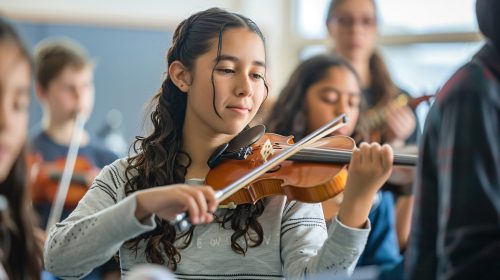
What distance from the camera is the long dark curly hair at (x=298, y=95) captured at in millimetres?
2301

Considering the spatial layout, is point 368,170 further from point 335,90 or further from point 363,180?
point 335,90

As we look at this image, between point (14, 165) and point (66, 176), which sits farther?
point (66, 176)

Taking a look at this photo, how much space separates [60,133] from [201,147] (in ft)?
5.56

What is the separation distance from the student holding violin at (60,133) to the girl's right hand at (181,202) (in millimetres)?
1713

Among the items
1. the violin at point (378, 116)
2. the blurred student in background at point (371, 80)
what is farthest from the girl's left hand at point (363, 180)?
the violin at point (378, 116)

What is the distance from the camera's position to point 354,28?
2.87m

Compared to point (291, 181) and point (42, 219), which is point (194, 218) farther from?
point (42, 219)

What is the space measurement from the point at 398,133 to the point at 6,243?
5.67 feet

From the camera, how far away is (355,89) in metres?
2.22

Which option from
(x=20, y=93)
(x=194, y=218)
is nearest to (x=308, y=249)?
(x=194, y=218)

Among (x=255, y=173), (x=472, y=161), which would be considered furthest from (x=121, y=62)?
(x=472, y=161)

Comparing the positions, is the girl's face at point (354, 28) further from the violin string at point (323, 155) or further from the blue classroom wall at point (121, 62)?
the blue classroom wall at point (121, 62)

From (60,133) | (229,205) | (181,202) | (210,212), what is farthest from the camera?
(60,133)

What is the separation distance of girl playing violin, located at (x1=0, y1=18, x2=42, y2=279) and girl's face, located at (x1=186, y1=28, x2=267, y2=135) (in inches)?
17.3
